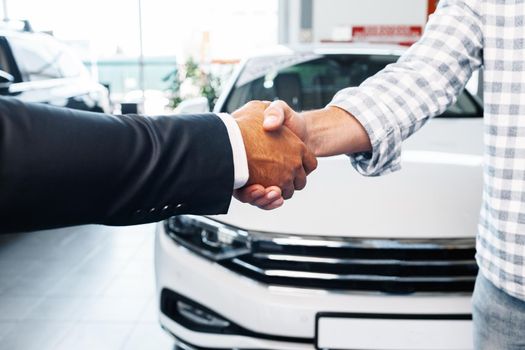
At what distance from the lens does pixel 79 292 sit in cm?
247

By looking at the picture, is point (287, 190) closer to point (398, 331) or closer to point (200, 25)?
point (398, 331)

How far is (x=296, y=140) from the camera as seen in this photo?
0.94m

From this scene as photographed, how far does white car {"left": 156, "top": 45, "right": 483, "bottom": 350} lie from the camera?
139 centimetres

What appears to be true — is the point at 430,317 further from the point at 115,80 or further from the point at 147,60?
the point at 115,80

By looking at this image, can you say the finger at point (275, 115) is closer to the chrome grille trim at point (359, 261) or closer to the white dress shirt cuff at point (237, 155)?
the white dress shirt cuff at point (237, 155)

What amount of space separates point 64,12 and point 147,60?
1.57 meters

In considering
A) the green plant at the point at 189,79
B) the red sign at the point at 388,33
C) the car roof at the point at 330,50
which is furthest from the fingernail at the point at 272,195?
the green plant at the point at 189,79

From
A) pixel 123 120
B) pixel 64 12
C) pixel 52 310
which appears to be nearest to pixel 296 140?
pixel 123 120

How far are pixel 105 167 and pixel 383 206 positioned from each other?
941 millimetres

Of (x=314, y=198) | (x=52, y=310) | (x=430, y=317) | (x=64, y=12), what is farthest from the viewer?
(x=64, y=12)

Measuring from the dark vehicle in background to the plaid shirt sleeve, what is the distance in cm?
289

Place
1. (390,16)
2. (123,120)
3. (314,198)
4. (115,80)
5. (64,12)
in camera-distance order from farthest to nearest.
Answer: (115,80), (64,12), (390,16), (314,198), (123,120)

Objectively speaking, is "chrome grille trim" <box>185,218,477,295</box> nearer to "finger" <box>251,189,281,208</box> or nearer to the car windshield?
"finger" <box>251,189,281,208</box>

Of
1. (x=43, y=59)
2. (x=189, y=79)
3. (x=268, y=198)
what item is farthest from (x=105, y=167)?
(x=189, y=79)
